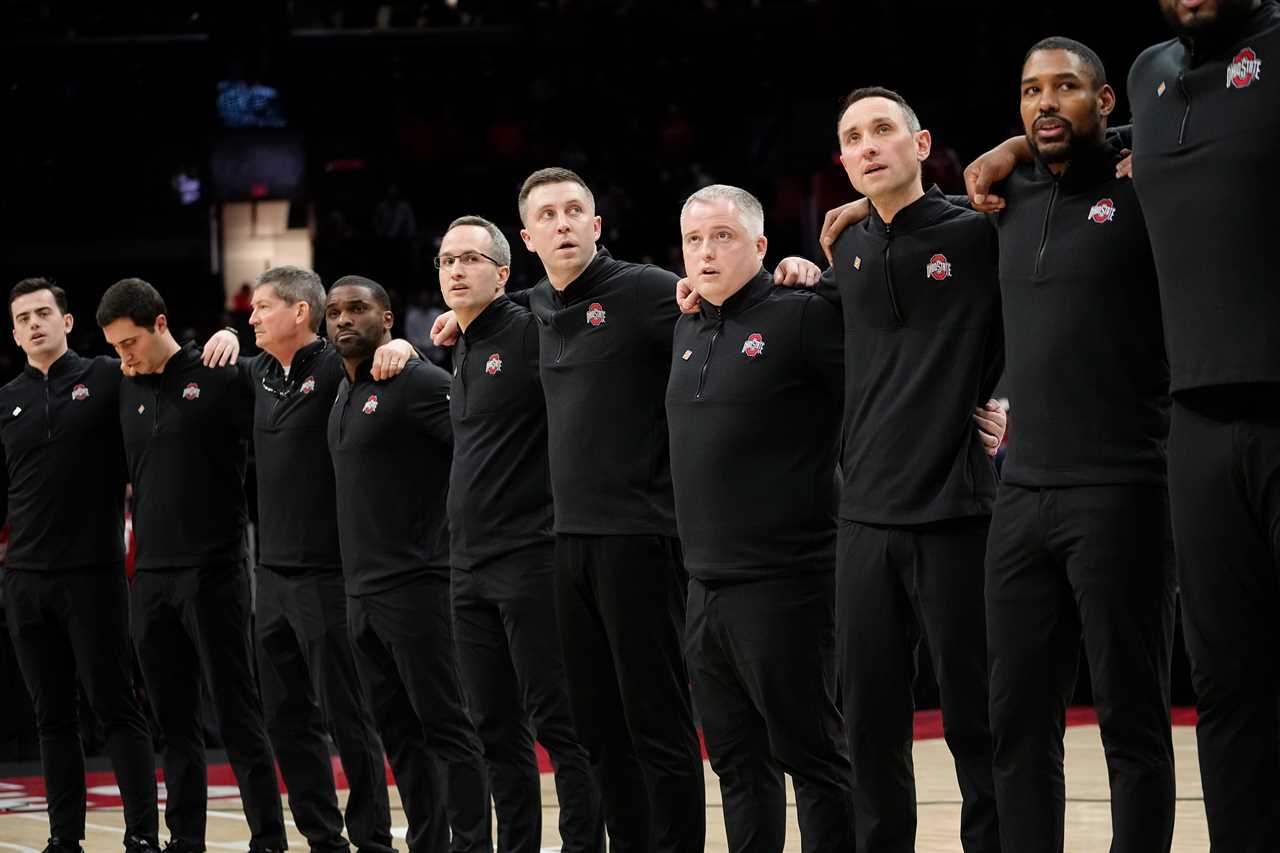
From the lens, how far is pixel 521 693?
533 centimetres

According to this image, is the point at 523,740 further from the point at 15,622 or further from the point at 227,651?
the point at 15,622

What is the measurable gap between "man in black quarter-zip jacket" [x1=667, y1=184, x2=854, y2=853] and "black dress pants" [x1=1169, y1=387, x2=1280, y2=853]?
4.08 ft

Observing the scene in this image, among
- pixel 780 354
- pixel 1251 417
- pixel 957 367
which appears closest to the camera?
pixel 1251 417

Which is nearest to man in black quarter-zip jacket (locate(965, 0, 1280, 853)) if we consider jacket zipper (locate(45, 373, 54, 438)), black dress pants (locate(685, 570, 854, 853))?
black dress pants (locate(685, 570, 854, 853))

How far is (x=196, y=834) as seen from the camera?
616 centimetres

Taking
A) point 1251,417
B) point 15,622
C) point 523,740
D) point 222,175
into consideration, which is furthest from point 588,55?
point 1251,417

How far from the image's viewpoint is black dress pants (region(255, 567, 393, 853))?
5.86 m

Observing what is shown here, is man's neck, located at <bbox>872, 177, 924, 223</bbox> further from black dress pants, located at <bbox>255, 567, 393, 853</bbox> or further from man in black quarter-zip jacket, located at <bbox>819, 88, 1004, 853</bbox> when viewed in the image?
black dress pants, located at <bbox>255, 567, 393, 853</bbox>

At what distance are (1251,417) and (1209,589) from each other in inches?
12.9

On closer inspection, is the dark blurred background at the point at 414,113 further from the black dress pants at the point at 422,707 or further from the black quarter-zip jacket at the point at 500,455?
the black quarter-zip jacket at the point at 500,455

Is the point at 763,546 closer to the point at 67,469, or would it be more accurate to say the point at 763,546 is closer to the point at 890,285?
the point at 890,285

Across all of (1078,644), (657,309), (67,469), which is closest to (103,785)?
(67,469)

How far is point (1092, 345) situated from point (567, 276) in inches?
71.8

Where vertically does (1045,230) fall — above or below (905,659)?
above
